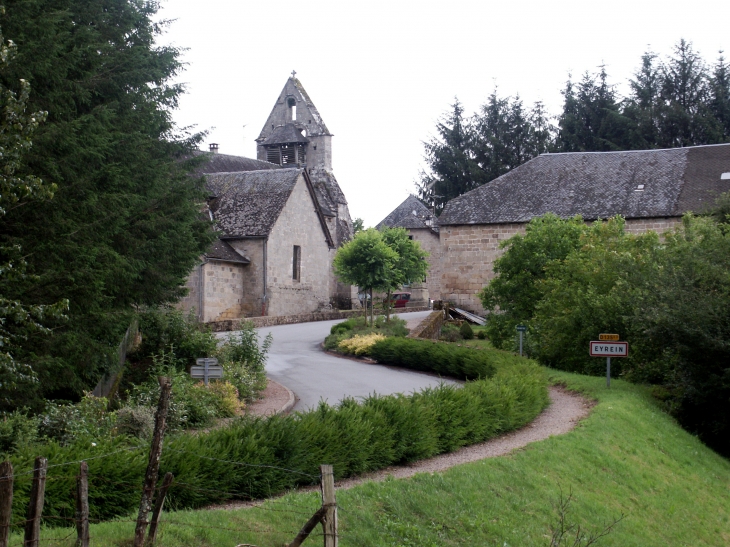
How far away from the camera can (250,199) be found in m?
39.8

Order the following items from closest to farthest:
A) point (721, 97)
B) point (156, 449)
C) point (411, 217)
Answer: point (156, 449) < point (721, 97) < point (411, 217)

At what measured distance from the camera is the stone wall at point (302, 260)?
38.5 m

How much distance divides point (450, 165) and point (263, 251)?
80.5 ft

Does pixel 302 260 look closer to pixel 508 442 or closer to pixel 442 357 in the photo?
pixel 442 357

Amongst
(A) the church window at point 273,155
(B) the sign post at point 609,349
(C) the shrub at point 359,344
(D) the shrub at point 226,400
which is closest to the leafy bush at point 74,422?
(D) the shrub at point 226,400

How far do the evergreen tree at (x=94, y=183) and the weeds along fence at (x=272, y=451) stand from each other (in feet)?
9.61

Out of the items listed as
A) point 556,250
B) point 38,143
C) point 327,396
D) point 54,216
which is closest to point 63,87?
point 38,143

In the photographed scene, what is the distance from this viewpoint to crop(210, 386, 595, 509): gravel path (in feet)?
34.3

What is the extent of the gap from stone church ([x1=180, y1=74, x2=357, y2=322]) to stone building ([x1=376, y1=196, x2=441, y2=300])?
981 cm

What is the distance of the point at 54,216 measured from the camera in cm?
1255

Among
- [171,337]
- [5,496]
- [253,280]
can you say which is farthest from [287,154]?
[5,496]

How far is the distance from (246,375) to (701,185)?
85.0 ft

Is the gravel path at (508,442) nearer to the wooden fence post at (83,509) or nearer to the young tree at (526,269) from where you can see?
the wooden fence post at (83,509)

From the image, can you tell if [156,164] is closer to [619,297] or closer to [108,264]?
[108,264]
